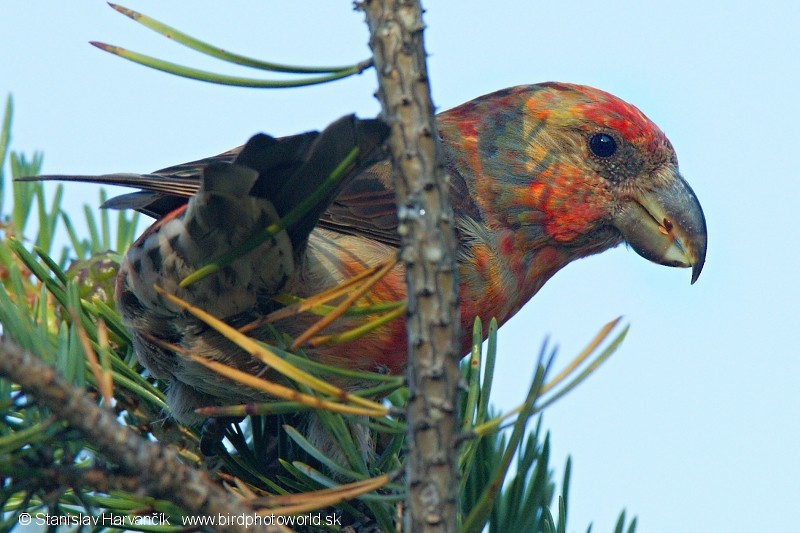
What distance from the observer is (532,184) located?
8.69 ft

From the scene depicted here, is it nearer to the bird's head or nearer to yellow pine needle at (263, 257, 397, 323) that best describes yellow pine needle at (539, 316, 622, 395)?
yellow pine needle at (263, 257, 397, 323)

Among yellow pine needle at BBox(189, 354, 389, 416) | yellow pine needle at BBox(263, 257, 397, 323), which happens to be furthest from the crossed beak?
yellow pine needle at BBox(189, 354, 389, 416)

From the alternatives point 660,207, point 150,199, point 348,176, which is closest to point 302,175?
point 348,176

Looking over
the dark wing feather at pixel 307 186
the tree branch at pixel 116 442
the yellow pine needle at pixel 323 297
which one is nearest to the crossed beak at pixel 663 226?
the dark wing feather at pixel 307 186

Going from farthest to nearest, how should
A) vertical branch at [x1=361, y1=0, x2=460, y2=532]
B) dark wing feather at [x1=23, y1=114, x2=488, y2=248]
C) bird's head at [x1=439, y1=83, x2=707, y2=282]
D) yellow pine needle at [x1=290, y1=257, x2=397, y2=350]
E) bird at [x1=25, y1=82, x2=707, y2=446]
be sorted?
1. bird's head at [x1=439, y1=83, x2=707, y2=282]
2. bird at [x1=25, y1=82, x2=707, y2=446]
3. dark wing feather at [x1=23, y1=114, x2=488, y2=248]
4. yellow pine needle at [x1=290, y1=257, x2=397, y2=350]
5. vertical branch at [x1=361, y1=0, x2=460, y2=532]

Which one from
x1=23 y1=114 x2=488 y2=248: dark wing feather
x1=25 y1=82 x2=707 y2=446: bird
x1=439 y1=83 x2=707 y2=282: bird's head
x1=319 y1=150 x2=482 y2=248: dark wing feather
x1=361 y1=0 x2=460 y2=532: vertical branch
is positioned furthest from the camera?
x1=439 y1=83 x2=707 y2=282: bird's head

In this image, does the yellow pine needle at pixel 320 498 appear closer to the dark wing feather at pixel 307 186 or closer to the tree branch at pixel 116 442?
the tree branch at pixel 116 442

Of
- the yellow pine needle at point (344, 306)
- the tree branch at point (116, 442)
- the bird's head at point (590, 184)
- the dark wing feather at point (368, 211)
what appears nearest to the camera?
the tree branch at point (116, 442)

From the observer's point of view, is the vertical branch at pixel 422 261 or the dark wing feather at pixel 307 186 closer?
the vertical branch at pixel 422 261

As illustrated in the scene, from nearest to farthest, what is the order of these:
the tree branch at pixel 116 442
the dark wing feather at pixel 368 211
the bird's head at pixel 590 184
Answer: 1. the tree branch at pixel 116 442
2. the dark wing feather at pixel 368 211
3. the bird's head at pixel 590 184

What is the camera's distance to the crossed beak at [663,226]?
104 inches

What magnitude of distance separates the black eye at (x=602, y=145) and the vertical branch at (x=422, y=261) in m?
1.66

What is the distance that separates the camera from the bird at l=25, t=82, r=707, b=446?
158 cm

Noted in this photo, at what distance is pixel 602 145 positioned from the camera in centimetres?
271
